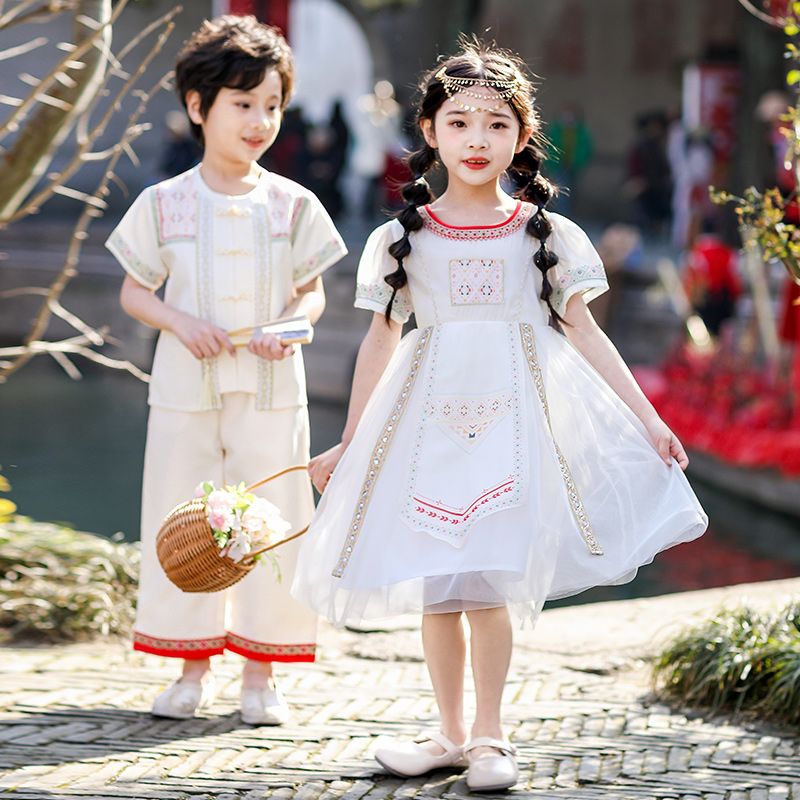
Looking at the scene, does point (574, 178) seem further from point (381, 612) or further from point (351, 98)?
point (381, 612)

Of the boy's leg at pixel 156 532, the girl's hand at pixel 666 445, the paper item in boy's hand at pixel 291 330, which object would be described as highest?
the paper item in boy's hand at pixel 291 330

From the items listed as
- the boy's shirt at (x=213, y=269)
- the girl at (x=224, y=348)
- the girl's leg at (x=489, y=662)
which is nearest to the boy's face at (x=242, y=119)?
the girl at (x=224, y=348)

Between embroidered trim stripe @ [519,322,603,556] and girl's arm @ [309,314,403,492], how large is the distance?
31 centimetres

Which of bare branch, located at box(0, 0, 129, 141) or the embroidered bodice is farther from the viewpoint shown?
bare branch, located at box(0, 0, 129, 141)

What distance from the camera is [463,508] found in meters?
3.48

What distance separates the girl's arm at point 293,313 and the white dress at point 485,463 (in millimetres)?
298

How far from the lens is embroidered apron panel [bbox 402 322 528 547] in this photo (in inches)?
137

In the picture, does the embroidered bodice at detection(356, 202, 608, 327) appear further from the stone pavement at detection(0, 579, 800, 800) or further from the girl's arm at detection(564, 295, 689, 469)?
the stone pavement at detection(0, 579, 800, 800)

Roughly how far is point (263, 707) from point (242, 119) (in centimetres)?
152

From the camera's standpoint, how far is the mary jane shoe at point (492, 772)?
3.47 meters

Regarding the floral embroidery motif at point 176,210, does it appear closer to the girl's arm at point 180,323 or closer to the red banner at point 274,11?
the girl's arm at point 180,323

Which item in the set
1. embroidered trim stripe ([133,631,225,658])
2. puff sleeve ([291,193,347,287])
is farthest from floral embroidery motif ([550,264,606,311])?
embroidered trim stripe ([133,631,225,658])

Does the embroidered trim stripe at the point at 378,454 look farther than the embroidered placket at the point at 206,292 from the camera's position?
No

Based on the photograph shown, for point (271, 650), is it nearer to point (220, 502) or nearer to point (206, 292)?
point (220, 502)
